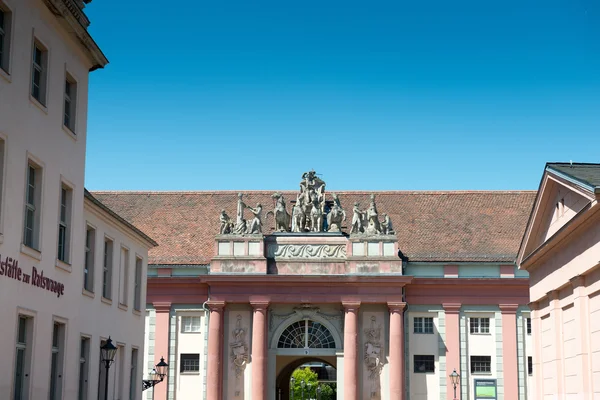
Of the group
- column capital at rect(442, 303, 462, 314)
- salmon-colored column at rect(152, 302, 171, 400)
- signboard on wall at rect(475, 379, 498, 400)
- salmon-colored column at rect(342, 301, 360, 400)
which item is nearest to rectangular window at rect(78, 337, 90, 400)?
salmon-colored column at rect(342, 301, 360, 400)

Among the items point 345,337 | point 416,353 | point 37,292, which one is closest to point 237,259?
point 345,337

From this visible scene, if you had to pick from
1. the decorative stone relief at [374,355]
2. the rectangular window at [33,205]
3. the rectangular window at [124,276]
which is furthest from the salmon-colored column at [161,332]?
the rectangular window at [33,205]

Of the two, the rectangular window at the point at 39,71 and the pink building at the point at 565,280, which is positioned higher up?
the rectangular window at the point at 39,71

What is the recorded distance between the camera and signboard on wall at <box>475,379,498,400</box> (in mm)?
47250

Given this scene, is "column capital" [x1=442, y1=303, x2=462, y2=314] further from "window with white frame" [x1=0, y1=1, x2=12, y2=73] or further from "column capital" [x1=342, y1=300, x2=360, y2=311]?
"window with white frame" [x1=0, y1=1, x2=12, y2=73]

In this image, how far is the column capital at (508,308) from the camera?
4809 cm

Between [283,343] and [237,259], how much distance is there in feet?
15.5

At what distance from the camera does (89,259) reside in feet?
91.4

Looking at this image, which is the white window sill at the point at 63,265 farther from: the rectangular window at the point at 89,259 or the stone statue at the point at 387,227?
the stone statue at the point at 387,227

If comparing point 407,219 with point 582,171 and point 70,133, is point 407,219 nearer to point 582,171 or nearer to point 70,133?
point 582,171

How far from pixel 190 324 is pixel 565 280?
24.8 meters

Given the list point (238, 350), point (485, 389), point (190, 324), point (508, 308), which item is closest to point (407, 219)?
point (508, 308)

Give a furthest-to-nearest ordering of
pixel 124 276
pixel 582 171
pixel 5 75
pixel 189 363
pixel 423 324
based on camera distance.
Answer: pixel 189 363
pixel 423 324
pixel 124 276
pixel 582 171
pixel 5 75

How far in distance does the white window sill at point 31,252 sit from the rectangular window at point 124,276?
422 inches
